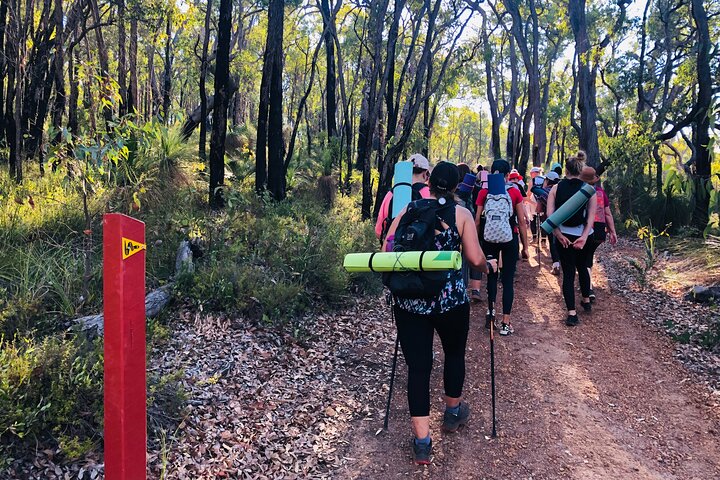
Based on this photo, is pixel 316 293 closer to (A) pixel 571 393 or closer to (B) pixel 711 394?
(A) pixel 571 393

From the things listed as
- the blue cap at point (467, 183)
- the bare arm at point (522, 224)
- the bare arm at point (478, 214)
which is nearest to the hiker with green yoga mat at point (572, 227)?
the bare arm at point (522, 224)

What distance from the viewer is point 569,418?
4391mm

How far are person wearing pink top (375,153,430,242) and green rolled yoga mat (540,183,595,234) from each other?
198cm

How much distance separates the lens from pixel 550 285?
8.77 m

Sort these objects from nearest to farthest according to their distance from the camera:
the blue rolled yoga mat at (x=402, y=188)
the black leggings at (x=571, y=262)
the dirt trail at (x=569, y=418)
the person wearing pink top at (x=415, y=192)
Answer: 1. the dirt trail at (x=569, y=418)
2. the blue rolled yoga mat at (x=402, y=188)
3. the person wearing pink top at (x=415, y=192)
4. the black leggings at (x=571, y=262)

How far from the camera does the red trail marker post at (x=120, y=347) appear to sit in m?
2.06

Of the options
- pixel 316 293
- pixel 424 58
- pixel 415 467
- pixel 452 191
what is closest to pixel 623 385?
pixel 415 467

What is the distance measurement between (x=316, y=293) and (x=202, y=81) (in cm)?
685

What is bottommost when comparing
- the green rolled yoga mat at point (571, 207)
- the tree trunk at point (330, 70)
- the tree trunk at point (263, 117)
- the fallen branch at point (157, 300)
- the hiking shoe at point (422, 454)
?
the hiking shoe at point (422, 454)

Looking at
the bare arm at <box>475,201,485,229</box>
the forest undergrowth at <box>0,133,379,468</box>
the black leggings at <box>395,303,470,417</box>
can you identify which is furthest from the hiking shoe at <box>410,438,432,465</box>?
the bare arm at <box>475,201,485,229</box>

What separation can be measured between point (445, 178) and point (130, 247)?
2.24 m

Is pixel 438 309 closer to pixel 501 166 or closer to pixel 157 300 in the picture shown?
pixel 157 300

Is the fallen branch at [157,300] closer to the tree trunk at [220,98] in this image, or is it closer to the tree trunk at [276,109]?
the tree trunk at [220,98]

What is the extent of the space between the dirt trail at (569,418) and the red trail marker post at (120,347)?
6.42 feet
